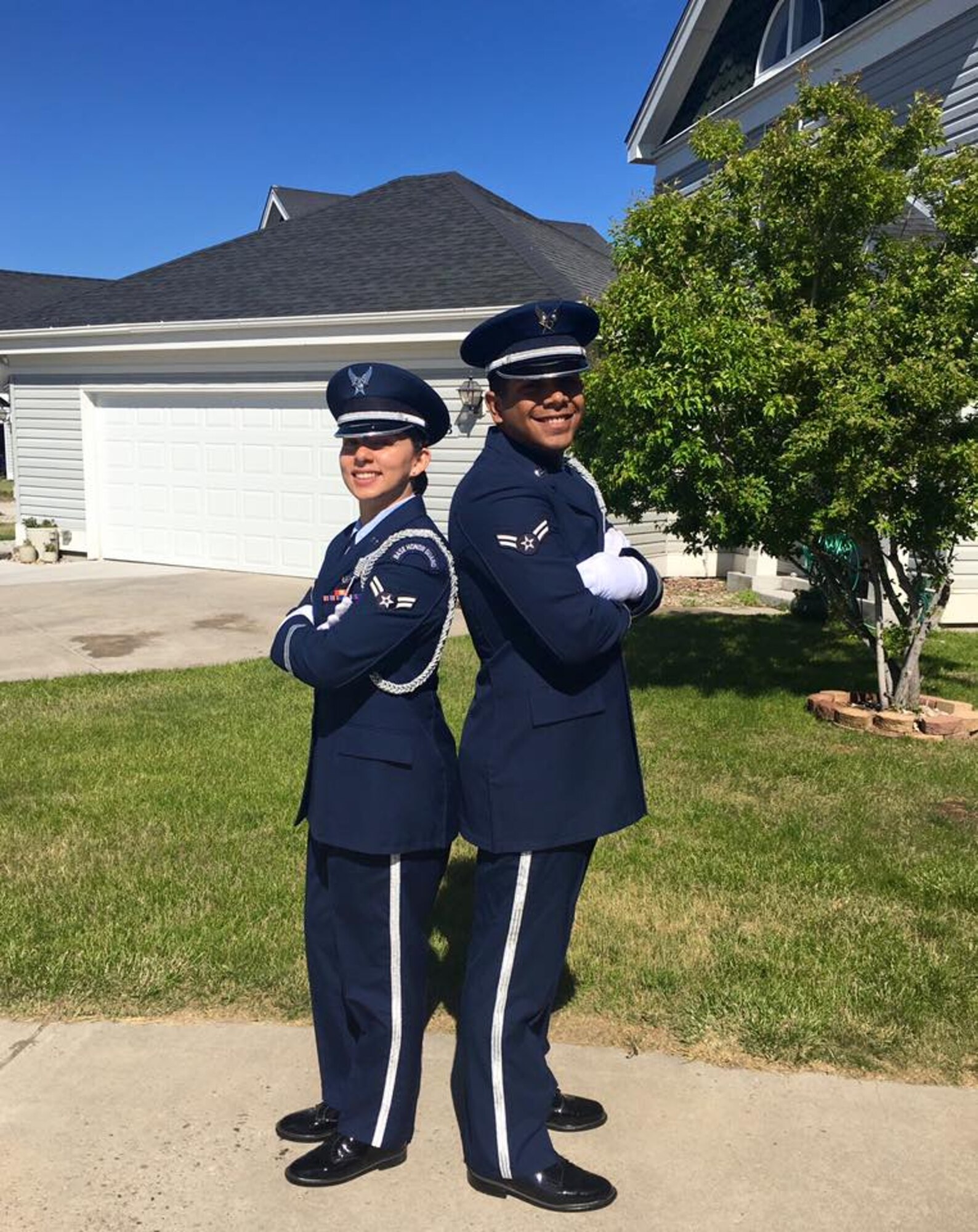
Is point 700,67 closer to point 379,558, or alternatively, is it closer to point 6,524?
point 6,524

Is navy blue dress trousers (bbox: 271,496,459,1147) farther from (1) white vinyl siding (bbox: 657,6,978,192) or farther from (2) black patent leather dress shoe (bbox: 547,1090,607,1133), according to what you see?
(1) white vinyl siding (bbox: 657,6,978,192)

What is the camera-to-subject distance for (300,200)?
28.5m

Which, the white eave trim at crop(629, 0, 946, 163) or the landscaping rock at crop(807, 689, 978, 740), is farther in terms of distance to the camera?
the white eave trim at crop(629, 0, 946, 163)

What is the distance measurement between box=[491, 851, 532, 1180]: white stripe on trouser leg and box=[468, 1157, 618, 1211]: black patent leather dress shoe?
0.16 ft

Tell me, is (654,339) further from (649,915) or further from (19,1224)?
(19,1224)

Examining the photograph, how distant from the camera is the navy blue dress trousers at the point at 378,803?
7.95ft

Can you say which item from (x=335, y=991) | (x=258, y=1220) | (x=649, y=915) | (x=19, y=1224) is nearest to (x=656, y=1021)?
(x=649, y=915)

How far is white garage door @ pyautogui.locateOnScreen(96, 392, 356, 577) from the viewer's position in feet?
43.2

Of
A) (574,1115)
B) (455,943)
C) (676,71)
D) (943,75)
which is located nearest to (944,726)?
(455,943)

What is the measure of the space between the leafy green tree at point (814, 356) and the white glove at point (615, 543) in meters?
4.11

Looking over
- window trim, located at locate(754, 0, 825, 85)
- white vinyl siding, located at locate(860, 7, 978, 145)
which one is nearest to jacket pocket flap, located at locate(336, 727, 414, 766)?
white vinyl siding, located at locate(860, 7, 978, 145)

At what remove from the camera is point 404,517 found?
8.36 feet

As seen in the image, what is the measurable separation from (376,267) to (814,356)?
8.47 meters

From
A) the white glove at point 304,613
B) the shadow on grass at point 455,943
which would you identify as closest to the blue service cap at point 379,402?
the white glove at point 304,613
